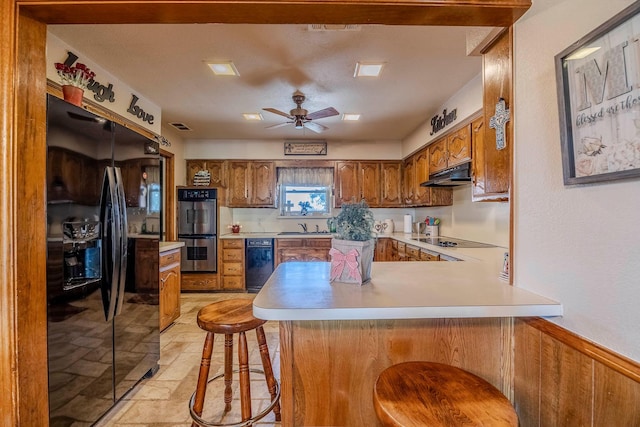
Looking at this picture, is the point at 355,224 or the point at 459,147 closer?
the point at 355,224

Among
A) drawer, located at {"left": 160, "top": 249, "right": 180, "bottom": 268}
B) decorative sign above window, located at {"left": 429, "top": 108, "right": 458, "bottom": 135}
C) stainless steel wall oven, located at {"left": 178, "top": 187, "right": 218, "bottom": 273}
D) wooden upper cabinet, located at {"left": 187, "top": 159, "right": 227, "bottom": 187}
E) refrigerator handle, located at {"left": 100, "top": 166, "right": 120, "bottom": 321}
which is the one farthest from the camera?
wooden upper cabinet, located at {"left": 187, "top": 159, "right": 227, "bottom": 187}

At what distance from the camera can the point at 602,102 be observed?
2.67ft

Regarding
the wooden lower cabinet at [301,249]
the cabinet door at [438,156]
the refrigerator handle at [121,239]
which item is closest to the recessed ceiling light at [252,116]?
the wooden lower cabinet at [301,249]

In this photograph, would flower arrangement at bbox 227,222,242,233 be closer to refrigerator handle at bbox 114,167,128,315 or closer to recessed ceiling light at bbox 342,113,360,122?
recessed ceiling light at bbox 342,113,360,122

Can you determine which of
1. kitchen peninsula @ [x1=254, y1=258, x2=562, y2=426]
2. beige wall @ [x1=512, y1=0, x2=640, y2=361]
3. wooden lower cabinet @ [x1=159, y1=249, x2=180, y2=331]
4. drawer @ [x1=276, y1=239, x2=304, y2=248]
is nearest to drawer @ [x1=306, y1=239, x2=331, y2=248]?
drawer @ [x1=276, y1=239, x2=304, y2=248]

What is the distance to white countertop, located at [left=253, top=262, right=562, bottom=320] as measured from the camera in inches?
39.4

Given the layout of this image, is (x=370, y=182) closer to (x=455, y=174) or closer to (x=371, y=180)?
(x=371, y=180)

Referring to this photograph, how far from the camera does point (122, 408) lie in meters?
1.87

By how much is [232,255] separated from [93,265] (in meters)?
2.92

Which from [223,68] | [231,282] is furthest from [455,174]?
[231,282]

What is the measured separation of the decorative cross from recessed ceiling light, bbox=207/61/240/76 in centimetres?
199

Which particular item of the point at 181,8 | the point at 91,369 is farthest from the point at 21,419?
the point at 181,8

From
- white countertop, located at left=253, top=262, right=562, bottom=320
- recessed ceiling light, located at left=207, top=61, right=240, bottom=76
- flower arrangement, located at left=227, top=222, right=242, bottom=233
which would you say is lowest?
white countertop, located at left=253, top=262, right=562, bottom=320

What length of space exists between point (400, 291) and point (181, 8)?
1.35m
